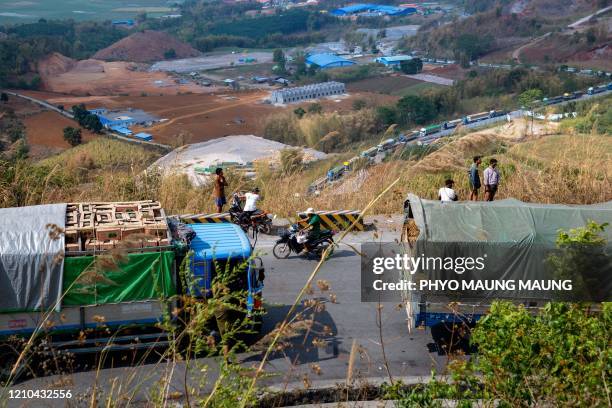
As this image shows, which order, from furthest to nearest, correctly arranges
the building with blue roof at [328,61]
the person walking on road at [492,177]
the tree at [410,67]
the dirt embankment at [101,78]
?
the building with blue roof at [328,61] → the tree at [410,67] → the dirt embankment at [101,78] → the person walking on road at [492,177]

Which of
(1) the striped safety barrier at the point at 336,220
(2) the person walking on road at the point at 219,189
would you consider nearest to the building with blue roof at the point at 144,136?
(2) the person walking on road at the point at 219,189

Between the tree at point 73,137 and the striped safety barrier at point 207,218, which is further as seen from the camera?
the tree at point 73,137

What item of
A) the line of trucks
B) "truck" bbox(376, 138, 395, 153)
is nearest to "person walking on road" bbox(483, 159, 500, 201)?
the line of trucks

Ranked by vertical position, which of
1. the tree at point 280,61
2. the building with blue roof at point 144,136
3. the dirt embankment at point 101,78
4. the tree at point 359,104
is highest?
the tree at point 359,104

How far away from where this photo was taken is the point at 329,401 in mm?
7953

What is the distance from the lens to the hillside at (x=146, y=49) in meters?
95.4

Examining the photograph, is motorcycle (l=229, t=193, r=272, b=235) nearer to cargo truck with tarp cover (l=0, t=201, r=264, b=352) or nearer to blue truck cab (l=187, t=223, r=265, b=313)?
blue truck cab (l=187, t=223, r=265, b=313)

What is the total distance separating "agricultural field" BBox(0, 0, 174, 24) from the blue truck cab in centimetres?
12271

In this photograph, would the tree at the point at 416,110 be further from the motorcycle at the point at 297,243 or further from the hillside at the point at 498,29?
the motorcycle at the point at 297,243

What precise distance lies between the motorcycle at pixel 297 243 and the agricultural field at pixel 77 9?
120450mm

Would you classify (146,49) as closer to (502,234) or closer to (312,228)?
(312,228)

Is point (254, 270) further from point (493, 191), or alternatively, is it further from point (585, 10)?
point (585, 10)

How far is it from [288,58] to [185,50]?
614 inches

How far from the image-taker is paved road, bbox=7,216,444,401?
8.34 metres
